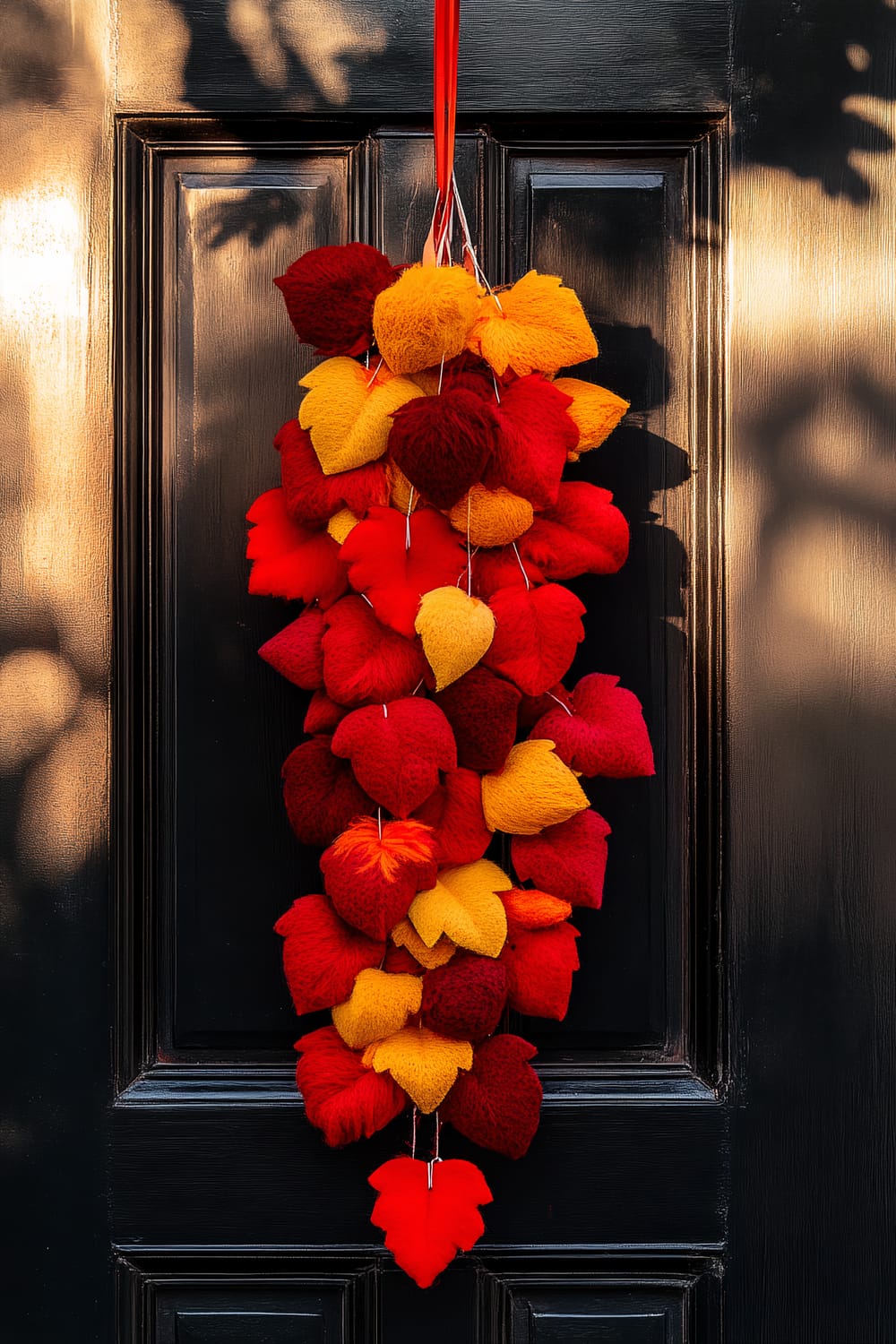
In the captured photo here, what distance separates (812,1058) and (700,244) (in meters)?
0.75

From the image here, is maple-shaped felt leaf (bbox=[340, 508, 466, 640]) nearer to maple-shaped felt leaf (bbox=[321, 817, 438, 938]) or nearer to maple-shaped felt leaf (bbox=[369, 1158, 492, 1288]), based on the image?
maple-shaped felt leaf (bbox=[321, 817, 438, 938])

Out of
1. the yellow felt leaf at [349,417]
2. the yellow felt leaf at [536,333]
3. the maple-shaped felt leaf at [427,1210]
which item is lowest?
the maple-shaped felt leaf at [427,1210]

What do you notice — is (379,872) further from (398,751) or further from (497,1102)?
(497,1102)

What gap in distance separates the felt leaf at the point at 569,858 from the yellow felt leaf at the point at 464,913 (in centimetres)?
3

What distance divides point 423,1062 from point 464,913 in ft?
0.38

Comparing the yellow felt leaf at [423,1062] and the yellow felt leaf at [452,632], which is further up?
the yellow felt leaf at [452,632]

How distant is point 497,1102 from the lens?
765mm

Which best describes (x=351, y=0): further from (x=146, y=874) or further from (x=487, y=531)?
(x=146, y=874)

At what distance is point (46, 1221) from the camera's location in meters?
0.90

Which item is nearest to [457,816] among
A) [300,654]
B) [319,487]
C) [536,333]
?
[300,654]

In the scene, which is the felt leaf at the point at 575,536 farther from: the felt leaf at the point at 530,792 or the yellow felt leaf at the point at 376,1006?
the yellow felt leaf at the point at 376,1006

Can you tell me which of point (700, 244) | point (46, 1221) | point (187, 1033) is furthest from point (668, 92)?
point (46, 1221)

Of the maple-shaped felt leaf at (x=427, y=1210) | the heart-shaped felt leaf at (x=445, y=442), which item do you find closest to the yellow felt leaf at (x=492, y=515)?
the heart-shaped felt leaf at (x=445, y=442)

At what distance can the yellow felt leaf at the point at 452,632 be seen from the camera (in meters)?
0.72
